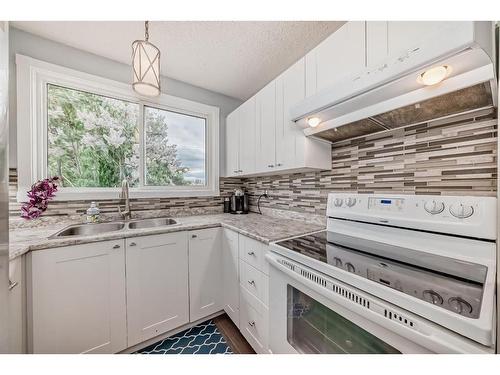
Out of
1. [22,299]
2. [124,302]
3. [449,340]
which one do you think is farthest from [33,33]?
[449,340]

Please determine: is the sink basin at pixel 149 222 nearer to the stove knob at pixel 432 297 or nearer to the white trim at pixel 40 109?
the white trim at pixel 40 109

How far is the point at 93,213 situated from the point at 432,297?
2124 mm

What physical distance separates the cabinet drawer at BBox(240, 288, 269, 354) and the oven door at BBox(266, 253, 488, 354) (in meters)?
0.10

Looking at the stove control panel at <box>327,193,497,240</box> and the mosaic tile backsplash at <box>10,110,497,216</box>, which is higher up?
the mosaic tile backsplash at <box>10,110,497,216</box>

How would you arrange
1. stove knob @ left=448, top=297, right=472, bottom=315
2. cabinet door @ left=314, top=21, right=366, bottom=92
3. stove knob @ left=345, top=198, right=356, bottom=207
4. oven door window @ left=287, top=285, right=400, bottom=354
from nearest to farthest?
stove knob @ left=448, top=297, right=472, bottom=315
oven door window @ left=287, top=285, right=400, bottom=354
cabinet door @ left=314, top=21, right=366, bottom=92
stove knob @ left=345, top=198, right=356, bottom=207

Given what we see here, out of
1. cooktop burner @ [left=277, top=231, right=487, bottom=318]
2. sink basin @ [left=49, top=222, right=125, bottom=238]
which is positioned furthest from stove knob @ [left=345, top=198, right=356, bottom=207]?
sink basin @ [left=49, top=222, right=125, bottom=238]

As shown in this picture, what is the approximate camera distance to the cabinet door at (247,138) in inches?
76.5

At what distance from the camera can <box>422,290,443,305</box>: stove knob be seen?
55cm

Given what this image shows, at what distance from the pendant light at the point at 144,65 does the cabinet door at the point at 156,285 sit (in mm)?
999

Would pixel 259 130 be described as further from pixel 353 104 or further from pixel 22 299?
pixel 22 299

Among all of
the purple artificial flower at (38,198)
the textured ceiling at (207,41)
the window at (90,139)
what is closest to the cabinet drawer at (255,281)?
the window at (90,139)

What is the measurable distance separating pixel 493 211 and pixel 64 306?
217 centimetres

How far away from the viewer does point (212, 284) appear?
168 centimetres

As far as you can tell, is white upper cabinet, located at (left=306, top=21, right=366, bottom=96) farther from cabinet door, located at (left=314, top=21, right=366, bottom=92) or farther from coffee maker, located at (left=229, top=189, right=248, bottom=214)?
coffee maker, located at (left=229, top=189, right=248, bottom=214)
